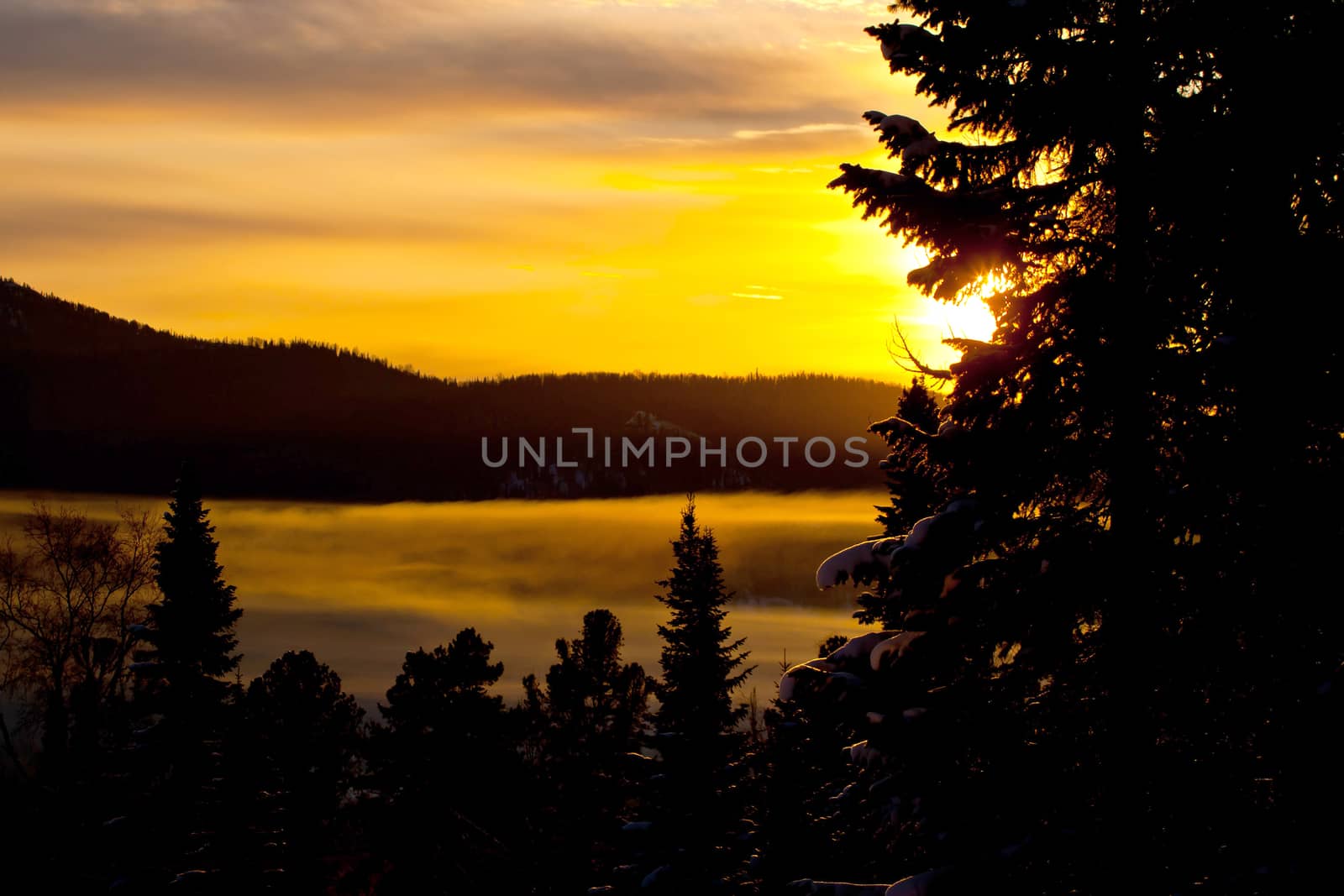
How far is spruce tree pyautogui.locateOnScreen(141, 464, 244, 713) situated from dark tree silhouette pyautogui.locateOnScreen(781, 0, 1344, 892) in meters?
28.0

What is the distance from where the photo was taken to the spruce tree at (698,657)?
31.6 meters

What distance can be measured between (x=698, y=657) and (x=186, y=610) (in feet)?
48.4

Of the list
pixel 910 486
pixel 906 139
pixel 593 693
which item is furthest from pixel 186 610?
pixel 906 139

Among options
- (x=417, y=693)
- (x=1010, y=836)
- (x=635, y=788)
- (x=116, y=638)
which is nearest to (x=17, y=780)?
(x=116, y=638)

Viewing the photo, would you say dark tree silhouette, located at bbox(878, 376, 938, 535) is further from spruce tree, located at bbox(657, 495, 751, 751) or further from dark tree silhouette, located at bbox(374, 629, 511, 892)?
dark tree silhouette, located at bbox(374, 629, 511, 892)

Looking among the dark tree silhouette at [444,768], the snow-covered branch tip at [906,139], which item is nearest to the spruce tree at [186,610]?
the dark tree silhouette at [444,768]

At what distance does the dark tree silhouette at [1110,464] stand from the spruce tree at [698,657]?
21.2 m

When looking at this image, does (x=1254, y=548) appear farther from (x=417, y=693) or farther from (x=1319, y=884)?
(x=417, y=693)

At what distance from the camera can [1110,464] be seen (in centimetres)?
970

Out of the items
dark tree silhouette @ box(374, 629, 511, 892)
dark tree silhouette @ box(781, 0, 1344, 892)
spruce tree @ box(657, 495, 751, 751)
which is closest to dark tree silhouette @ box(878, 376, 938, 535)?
dark tree silhouette @ box(781, 0, 1344, 892)

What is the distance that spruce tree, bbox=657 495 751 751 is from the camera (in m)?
31.6

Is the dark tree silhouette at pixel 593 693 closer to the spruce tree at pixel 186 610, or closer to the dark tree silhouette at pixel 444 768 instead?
the dark tree silhouette at pixel 444 768

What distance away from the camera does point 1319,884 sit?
803 centimetres

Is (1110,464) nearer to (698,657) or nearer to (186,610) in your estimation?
(698,657)
